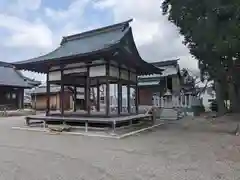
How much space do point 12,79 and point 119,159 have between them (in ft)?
87.1

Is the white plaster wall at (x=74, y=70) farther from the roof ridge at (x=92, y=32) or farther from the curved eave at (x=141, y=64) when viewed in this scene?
the roof ridge at (x=92, y=32)

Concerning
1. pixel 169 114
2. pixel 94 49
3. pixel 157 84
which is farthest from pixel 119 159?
pixel 157 84

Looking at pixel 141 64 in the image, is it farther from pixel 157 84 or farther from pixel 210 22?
pixel 157 84

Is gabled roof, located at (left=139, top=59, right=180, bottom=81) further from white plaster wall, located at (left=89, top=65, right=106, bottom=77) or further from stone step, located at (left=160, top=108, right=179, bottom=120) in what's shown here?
white plaster wall, located at (left=89, top=65, right=106, bottom=77)

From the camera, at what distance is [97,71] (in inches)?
491

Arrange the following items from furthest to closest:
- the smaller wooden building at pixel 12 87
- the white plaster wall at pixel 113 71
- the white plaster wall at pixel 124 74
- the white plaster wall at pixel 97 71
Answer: the smaller wooden building at pixel 12 87 → the white plaster wall at pixel 124 74 → the white plaster wall at pixel 113 71 → the white plaster wall at pixel 97 71

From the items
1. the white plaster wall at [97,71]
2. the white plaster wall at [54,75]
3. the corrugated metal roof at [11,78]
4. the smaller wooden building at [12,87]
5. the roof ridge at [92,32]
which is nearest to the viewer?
the white plaster wall at [97,71]

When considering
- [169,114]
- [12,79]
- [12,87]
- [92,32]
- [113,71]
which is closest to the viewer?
[113,71]

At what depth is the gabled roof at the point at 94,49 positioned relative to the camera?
11.8 metres

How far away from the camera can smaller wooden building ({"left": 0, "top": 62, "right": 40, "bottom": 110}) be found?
28391mm

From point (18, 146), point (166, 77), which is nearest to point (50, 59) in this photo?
point (18, 146)

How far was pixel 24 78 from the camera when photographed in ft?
102

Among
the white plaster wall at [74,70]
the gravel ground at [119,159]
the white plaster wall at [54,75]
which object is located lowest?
the gravel ground at [119,159]

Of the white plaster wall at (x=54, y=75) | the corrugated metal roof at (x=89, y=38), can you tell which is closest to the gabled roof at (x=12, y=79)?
the corrugated metal roof at (x=89, y=38)
